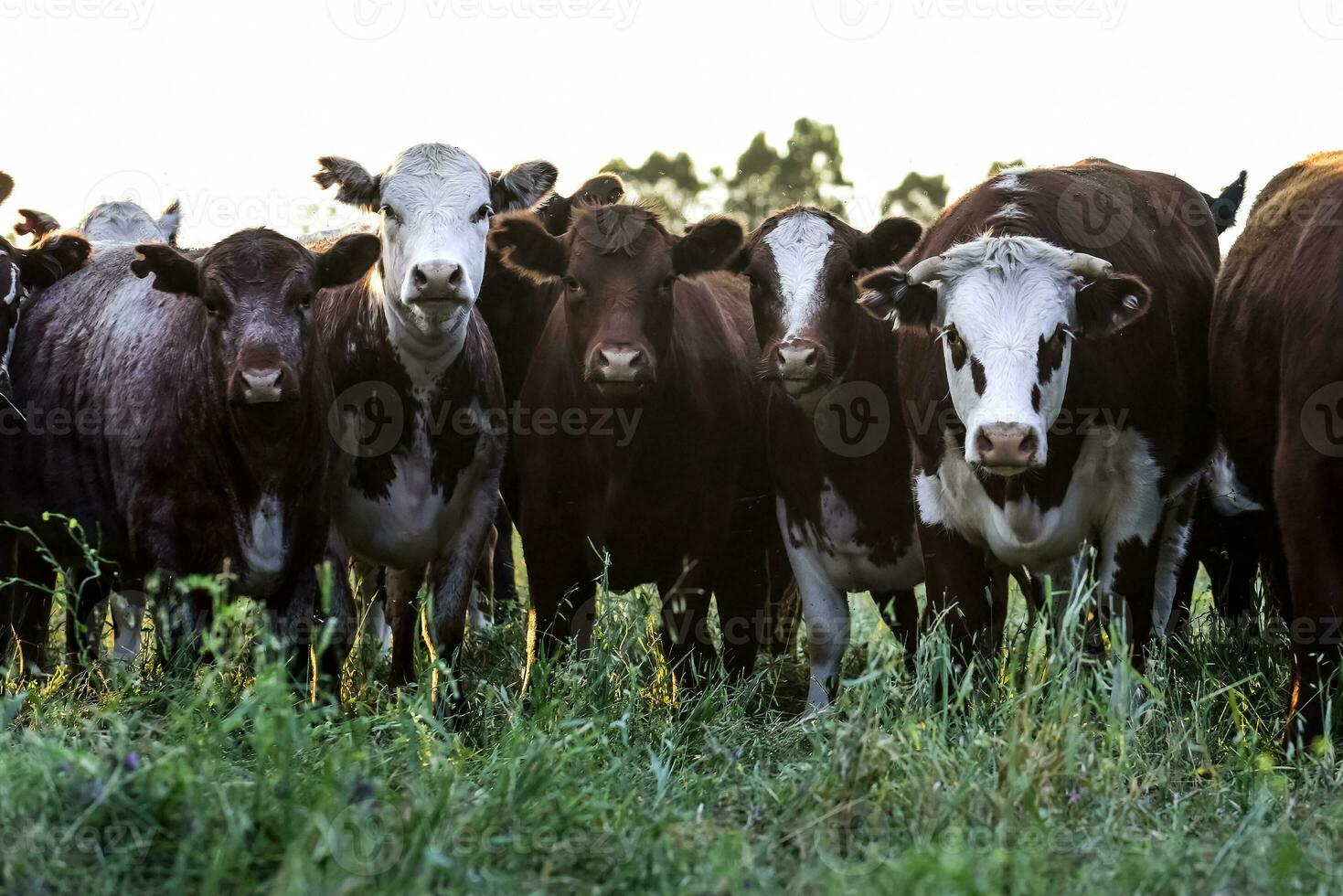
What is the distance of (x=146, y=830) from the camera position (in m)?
3.61

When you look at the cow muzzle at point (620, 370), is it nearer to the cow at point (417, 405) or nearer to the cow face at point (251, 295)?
the cow at point (417, 405)

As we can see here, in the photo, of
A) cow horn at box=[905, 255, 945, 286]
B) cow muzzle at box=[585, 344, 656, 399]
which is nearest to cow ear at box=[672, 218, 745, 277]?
cow muzzle at box=[585, 344, 656, 399]

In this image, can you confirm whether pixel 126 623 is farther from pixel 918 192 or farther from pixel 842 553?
pixel 918 192

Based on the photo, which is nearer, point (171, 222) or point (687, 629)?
point (687, 629)

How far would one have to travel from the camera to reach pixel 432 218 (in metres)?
6.59

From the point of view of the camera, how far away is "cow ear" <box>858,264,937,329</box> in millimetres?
6066

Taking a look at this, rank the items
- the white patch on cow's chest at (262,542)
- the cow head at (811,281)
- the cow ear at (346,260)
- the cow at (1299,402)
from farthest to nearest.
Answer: the cow head at (811,281), the cow ear at (346,260), the white patch on cow's chest at (262,542), the cow at (1299,402)

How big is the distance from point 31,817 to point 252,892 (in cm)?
61

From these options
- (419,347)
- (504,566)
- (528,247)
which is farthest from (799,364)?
(504,566)

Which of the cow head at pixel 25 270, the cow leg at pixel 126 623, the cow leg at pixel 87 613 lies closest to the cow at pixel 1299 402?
the cow leg at pixel 87 613

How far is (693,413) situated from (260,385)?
2.02 m

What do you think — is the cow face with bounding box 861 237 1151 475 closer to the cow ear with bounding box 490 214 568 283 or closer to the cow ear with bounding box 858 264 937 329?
the cow ear with bounding box 858 264 937 329

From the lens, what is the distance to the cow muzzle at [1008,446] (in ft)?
17.9

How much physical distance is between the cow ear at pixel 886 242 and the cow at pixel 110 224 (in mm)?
4506
